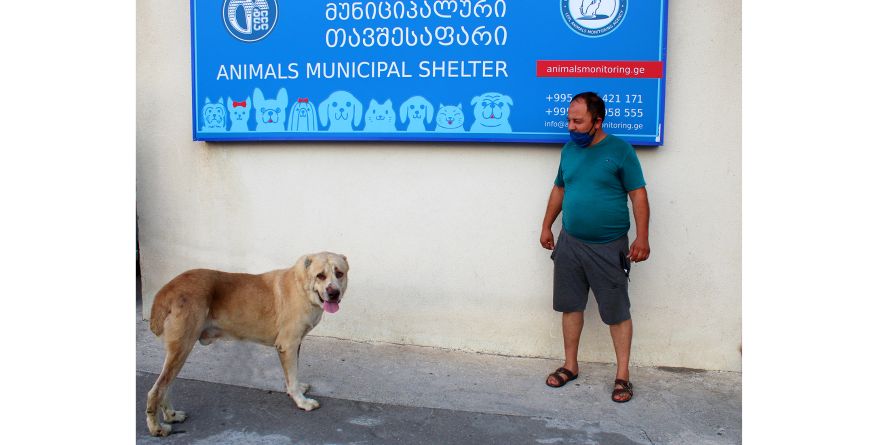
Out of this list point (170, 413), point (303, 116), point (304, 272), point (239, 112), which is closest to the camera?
point (170, 413)

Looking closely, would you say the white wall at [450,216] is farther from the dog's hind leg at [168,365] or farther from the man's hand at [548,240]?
the dog's hind leg at [168,365]

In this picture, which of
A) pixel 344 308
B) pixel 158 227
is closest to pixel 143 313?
pixel 158 227

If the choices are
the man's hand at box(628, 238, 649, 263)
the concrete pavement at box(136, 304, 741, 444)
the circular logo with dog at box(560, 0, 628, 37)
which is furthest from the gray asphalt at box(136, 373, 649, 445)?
the circular logo with dog at box(560, 0, 628, 37)

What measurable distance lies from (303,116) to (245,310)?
1.74m

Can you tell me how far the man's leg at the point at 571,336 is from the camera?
461 cm

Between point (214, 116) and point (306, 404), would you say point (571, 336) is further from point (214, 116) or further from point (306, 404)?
point (214, 116)

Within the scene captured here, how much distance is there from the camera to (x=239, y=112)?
5332 millimetres

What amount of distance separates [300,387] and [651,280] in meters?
2.49

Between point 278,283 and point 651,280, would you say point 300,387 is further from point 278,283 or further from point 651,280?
point 651,280

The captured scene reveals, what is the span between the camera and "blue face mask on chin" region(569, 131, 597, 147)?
4246mm

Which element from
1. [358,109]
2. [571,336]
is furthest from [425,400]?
[358,109]

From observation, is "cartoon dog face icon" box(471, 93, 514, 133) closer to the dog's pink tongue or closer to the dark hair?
the dark hair

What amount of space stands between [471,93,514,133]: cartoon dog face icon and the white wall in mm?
162

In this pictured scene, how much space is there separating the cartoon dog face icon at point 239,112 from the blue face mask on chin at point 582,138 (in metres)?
2.54
